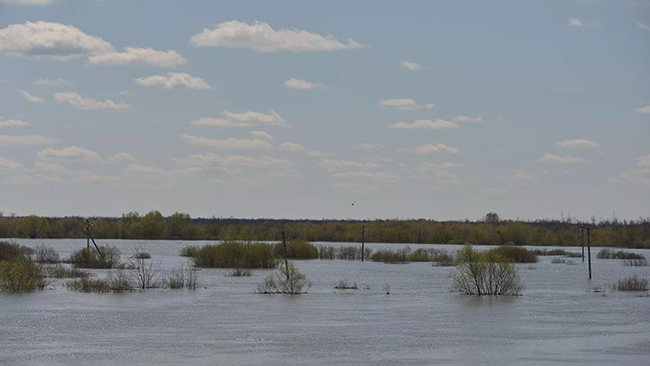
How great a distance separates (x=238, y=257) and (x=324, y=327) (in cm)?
3827

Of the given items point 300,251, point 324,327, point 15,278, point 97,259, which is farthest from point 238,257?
point 324,327

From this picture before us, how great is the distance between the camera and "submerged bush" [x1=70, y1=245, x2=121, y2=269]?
6394 centimetres

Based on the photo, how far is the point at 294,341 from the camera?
26.4m

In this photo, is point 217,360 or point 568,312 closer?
point 217,360

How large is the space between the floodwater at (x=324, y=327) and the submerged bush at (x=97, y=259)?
1723 centimetres

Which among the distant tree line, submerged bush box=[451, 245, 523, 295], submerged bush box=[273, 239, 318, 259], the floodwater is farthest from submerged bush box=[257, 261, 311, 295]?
the distant tree line

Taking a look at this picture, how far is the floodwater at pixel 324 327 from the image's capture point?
76.8 feet

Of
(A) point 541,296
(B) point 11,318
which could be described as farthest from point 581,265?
(B) point 11,318

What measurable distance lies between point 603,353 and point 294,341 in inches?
340

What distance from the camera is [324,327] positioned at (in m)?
29.8

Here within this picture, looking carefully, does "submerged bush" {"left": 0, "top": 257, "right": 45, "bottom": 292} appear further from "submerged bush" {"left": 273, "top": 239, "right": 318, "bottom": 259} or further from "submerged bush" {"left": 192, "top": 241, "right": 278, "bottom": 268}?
"submerged bush" {"left": 273, "top": 239, "right": 318, "bottom": 259}

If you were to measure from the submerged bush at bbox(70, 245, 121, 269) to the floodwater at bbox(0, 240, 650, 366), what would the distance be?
56.5 ft

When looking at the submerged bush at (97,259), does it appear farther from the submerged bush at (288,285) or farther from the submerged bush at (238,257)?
the submerged bush at (288,285)

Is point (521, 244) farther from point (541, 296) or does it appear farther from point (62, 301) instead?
point (62, 301)
